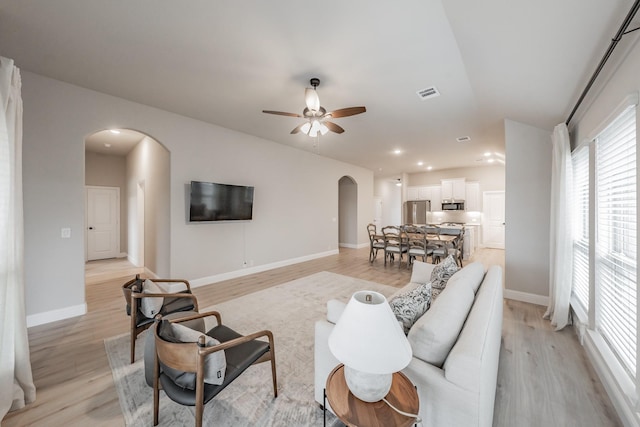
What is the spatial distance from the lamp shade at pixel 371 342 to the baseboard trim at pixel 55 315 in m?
3.99

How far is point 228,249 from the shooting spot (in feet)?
16.0

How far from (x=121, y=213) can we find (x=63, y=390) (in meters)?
6.70

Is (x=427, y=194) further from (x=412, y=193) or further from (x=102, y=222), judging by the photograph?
(x=102, y=222)

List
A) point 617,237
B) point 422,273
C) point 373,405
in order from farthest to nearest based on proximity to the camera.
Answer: point 422,273, point 617,237, point 373,405

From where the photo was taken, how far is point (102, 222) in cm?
691

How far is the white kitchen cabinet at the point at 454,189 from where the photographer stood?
351 inches

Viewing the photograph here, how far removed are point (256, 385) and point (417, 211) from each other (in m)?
9.12

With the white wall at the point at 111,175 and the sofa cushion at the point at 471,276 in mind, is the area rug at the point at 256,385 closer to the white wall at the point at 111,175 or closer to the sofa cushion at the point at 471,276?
the sofa cushion at the point at 471,276

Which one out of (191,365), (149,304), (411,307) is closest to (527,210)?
(411,307)

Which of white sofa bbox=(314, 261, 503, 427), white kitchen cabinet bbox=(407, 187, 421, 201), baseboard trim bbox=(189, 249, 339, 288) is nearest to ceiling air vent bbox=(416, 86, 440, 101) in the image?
white sofa bbox=(314, 261, 503, 427)

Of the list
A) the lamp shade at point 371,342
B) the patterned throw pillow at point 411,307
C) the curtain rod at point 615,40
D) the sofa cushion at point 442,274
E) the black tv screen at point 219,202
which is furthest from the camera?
the black tv screen at point 219,202

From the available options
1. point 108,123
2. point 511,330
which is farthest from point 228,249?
point 511,330

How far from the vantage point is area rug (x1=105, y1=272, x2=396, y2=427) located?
163 cm

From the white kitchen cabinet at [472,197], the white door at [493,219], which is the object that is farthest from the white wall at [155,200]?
the white door at [493,219]
